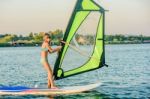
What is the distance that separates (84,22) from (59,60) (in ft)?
5.88

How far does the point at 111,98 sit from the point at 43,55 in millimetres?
3157

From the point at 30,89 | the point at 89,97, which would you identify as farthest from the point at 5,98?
the point at 89,97

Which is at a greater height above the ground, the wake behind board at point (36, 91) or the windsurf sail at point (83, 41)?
the windsurf sail at point (83, 41)

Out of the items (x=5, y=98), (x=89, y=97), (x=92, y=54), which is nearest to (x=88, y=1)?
(x=92, y=54)

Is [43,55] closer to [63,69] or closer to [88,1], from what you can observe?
[63,69]

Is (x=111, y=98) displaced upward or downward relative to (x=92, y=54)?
downward

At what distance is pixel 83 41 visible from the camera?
15500 millimetres

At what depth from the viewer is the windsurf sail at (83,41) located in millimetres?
15273

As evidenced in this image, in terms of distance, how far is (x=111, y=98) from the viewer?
51.5 ft

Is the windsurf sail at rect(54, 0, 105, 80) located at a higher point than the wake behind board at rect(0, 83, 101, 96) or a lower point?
higher

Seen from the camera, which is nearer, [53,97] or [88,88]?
[53,97]

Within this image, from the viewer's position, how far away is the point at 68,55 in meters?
15.8

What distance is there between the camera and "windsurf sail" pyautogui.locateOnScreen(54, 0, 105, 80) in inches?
601

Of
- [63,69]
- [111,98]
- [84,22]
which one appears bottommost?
[111,98]
